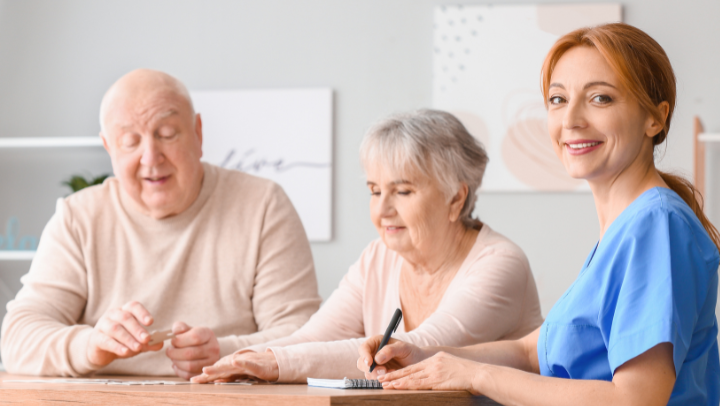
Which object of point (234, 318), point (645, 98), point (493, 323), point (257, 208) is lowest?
point (234, 318)

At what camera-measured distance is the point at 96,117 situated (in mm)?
3654

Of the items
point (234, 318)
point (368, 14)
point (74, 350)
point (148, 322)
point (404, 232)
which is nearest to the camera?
point (148, 322)

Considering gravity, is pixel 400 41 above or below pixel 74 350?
above

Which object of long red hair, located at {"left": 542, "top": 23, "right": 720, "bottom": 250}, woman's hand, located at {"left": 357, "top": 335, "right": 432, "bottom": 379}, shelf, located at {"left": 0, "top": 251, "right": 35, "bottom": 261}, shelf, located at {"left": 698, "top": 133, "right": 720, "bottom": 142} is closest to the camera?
long red hair, located at {"left": 542, "top": 23, "right": 720, "bottom": 250}

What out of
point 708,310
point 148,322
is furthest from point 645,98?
point 148,322

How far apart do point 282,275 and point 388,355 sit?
0.70 meters

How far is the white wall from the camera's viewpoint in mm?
3238

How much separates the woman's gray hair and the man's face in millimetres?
511

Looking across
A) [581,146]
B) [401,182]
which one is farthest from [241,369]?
[581,146]

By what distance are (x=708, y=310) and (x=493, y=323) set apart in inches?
22.7

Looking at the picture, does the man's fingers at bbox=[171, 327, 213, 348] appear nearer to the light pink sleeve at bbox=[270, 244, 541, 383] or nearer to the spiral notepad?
the light pink sleeve at bbox=[270, 244, 541, 383]

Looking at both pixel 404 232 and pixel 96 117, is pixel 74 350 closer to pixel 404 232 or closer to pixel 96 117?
pixel 404 232

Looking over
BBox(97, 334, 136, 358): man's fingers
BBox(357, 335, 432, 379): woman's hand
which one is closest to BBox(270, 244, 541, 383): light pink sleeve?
BBox(357, 335, 432, 379): woman's hand

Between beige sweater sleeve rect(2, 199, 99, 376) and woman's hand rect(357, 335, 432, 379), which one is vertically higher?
woman's hand rect(357, 335, 432, 379)
